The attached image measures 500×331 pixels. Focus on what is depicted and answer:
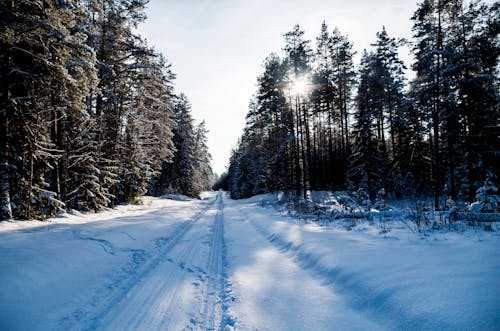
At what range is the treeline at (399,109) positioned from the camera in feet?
54.0

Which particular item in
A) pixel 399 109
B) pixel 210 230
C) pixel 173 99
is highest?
pixel 173 99

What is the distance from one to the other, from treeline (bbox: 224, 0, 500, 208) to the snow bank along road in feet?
26.8

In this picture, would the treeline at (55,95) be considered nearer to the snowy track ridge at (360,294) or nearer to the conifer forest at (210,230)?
the conifer forest at (210,230)

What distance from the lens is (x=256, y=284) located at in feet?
15.7

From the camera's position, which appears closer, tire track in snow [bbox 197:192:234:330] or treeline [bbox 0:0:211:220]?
tire track in snow [bbox 197:192:234:330]

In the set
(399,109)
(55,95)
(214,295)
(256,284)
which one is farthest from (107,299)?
(399,109)

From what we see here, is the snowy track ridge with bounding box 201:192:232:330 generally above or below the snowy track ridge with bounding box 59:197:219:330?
below

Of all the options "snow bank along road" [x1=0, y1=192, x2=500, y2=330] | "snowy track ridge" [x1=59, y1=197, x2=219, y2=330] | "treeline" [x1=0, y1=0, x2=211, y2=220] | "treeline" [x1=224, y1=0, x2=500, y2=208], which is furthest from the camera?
"treeline" [x1=224, y1=0, x2=500, y2=208]

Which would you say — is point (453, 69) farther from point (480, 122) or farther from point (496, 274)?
point (496, 274)

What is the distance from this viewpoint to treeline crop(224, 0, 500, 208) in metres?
16.5

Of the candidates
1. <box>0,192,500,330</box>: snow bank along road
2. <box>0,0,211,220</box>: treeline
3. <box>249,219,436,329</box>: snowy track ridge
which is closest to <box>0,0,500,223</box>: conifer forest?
<box>0,0,211,220</box>: treeline

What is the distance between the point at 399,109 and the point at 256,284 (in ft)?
93.6

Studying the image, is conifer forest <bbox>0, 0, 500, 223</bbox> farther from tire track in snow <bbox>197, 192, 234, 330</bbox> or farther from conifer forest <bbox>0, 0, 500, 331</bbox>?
tire track in snow <bbox>197, 192, 234, 330</bbox>

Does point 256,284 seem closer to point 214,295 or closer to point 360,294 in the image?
point 214,295
